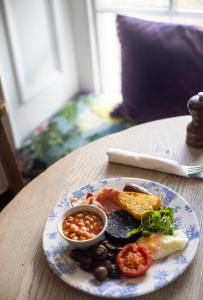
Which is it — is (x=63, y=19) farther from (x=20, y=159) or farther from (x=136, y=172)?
(x=136, y=172)

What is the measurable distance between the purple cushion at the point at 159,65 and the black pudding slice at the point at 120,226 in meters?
0.82

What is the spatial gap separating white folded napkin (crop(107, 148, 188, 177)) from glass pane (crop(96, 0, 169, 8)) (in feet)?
3.17

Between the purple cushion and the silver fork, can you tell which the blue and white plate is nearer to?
the silver fork

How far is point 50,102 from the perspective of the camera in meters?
2.00

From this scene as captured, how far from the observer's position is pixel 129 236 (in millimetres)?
824

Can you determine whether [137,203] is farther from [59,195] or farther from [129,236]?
[59,195]

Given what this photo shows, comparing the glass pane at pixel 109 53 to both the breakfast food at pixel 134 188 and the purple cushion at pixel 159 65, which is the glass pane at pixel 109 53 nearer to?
the purple cushion at pixel 159 65

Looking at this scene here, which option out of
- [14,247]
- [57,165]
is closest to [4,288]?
[14,247]

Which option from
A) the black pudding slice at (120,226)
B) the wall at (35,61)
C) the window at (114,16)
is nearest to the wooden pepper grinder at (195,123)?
the black pudding slice at (120,226)

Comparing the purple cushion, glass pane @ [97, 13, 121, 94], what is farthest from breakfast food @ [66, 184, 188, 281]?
glass pane @ [97, 13, 121, 94]

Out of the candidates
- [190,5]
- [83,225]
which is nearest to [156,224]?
[83,225]

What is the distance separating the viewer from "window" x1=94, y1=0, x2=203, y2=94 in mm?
1725

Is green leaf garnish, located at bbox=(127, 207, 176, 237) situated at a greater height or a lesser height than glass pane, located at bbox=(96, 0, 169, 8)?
lesser

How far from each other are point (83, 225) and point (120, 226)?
81 mm
